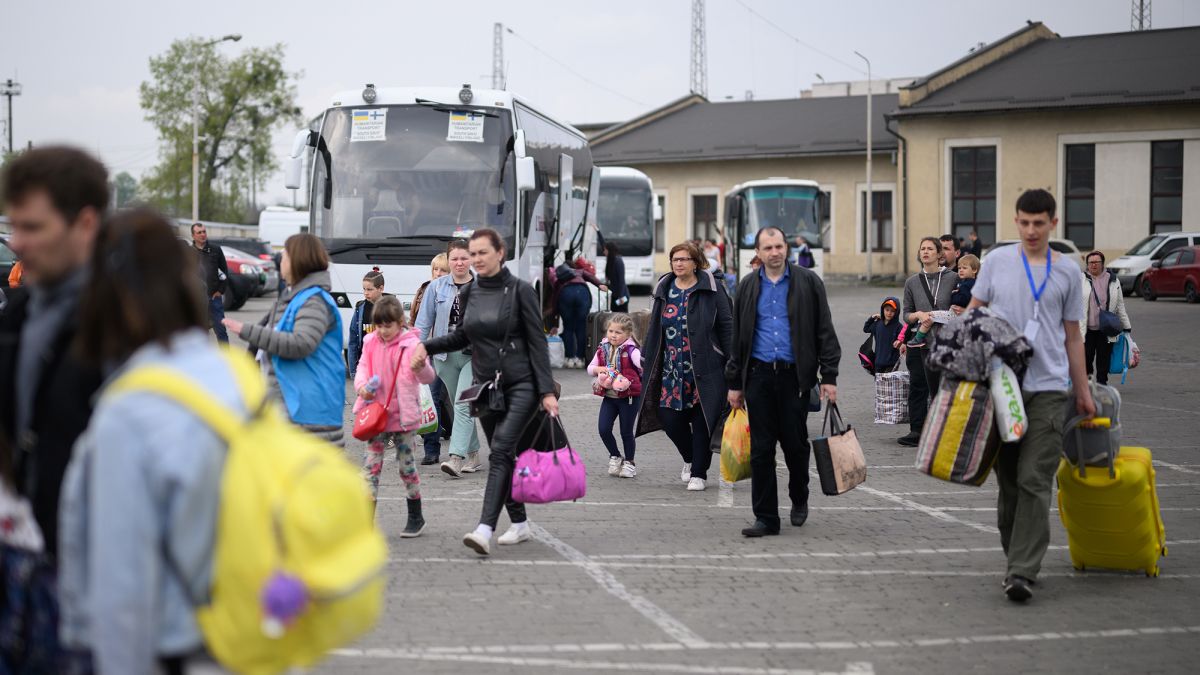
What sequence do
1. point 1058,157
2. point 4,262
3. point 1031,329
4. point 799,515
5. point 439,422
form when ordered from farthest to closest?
point 1058,157 < point 4,262 < point 439,422 < point 799,515 < point 1031,329

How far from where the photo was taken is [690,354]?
33.1 ft

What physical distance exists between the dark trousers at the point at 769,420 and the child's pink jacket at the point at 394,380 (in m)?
2.00

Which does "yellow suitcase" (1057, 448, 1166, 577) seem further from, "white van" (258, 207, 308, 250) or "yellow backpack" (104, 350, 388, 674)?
"white van" (258, 207, 308, 250)

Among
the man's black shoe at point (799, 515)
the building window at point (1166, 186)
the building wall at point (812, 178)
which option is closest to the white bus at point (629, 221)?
the building wall at point (812, 178)

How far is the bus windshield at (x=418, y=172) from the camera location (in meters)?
17.9

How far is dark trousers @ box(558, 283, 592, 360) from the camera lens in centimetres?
1991

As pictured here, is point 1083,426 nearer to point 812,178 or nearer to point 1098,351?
point 1098,351

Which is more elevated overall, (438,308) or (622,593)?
(438,308)

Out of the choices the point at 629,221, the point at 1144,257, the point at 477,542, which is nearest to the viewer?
the point at 477,542

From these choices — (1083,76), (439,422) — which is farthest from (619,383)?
(1083,76)

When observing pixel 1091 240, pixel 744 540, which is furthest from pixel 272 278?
pixel 744 540

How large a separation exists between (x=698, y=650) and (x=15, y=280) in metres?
14.1

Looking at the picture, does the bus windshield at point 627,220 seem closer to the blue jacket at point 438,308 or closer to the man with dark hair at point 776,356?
the blue jacket at point 438,308

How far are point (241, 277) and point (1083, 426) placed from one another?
31.2 meters
